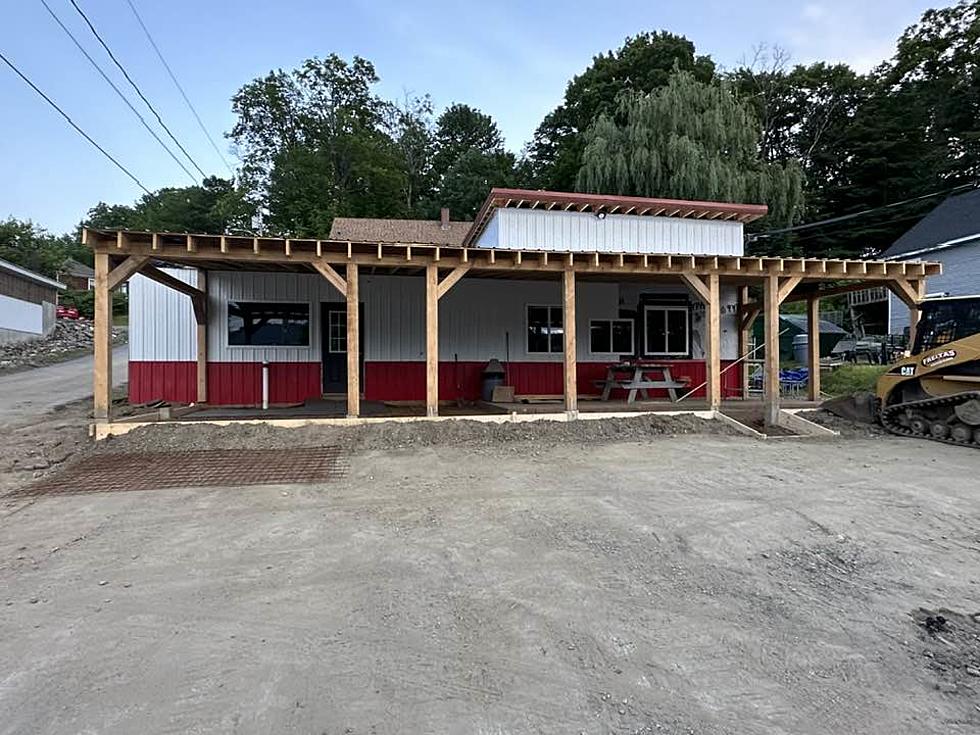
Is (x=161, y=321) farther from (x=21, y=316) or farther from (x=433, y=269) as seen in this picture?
(x=21, y=316)

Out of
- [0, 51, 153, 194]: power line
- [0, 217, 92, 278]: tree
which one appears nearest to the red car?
[0, 217, 92, 278]: tree

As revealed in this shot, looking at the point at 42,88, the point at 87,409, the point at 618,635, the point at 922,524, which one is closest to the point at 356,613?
the point at 618,635

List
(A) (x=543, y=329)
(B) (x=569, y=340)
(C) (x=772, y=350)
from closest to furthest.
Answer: (B) (x=569, y=340) < (C) (x=772, y=350) < (A) (x=543, y=329)

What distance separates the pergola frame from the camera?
7895 millimetres

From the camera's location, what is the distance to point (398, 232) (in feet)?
60.0

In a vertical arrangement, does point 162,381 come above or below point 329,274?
below

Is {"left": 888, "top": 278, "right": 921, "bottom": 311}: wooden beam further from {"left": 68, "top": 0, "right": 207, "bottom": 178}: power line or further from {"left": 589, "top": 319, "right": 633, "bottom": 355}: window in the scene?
{"left": 68, "top": 0, "right": 207, "bottom": 178}: power line

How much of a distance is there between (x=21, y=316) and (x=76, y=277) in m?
28.8

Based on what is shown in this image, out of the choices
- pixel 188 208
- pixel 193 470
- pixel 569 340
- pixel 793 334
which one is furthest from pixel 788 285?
pixel 188 208

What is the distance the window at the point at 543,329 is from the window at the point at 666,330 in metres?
2.29

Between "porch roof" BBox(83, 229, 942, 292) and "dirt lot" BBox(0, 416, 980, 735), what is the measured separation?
12.6 feet

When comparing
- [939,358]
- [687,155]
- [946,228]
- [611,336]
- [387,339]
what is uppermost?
[687,155]

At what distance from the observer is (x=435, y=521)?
4773 mm

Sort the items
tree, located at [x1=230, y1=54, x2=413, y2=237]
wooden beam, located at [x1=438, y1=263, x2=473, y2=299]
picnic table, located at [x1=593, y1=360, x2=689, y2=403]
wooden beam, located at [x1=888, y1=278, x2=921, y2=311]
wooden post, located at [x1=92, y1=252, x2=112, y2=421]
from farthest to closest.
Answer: tree, located at [x1=230, y1=54, x2=413, y2=237], picnic table, located at [x1=593, y1=360, x2=689, y2=403], wooden beam, located at [x1=888, y1=278, x2=921, y2=311], wooden beam, located at [x1=438, y1=263, x2=473, y2=299], wooden post, located at [x1=92, y1=252, x2=112, y2=421]
